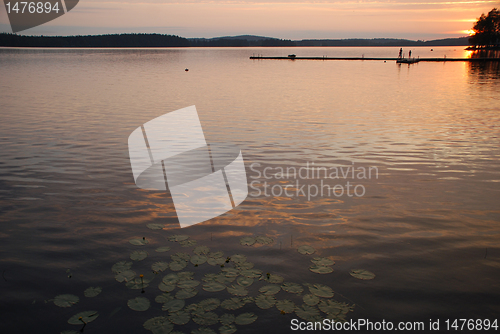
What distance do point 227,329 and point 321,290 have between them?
5.95ft

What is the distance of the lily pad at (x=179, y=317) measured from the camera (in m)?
5.21

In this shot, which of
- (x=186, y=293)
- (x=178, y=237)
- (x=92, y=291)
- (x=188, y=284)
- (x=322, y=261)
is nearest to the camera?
(x=186, y=293)

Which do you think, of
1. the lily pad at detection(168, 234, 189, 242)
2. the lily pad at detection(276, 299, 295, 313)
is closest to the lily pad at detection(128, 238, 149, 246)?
the lily pad at detection(168, 234, 189, 242)

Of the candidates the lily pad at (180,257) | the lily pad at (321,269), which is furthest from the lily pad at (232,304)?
the lily pad at (321,269)

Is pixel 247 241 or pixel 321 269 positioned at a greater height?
pixel 247 241

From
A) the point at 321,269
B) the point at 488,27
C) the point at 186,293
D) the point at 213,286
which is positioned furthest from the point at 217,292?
the point at 488,27

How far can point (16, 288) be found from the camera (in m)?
6.18

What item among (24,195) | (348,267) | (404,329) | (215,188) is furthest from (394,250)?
(24,195)

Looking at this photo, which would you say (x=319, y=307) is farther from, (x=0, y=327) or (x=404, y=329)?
(x=0, y=327)

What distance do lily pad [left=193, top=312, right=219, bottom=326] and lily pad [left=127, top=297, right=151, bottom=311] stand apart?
34.0 inches

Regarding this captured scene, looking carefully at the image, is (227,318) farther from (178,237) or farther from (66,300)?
(178,237)

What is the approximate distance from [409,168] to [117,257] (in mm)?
10504

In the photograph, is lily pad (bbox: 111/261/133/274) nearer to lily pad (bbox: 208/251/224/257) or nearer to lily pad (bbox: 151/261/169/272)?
lily pad (bbox: 151/261/169/272)

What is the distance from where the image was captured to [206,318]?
209 inches
